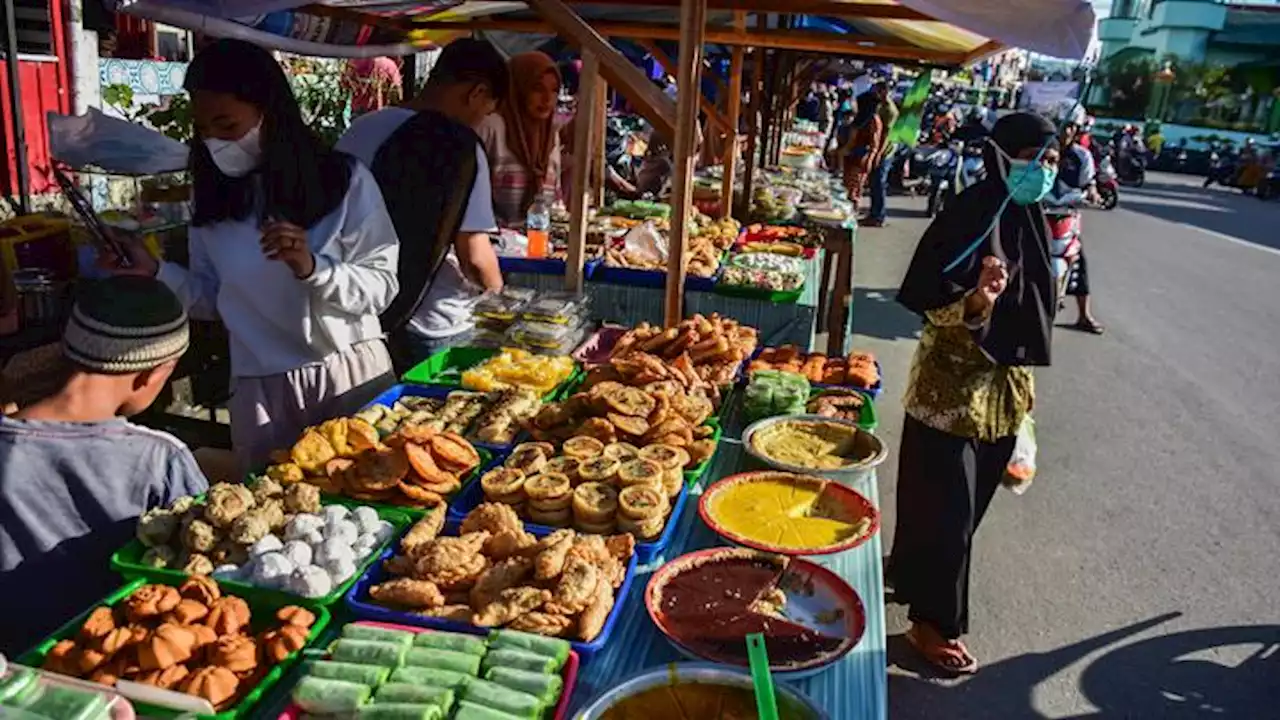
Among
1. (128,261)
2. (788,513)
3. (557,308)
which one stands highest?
(128,261)

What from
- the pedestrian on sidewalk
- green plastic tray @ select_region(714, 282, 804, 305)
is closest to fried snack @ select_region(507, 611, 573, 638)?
green plastic tray @ select_region(714, 282, 804, 305)

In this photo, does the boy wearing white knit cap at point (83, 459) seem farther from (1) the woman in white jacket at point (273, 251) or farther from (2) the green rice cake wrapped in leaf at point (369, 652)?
(2) the green rice cake wrapped in leaf at point (369, 652)

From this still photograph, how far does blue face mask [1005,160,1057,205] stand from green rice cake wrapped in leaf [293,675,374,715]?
2743 millimetres

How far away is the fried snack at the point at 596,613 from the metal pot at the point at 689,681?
134 millimetres

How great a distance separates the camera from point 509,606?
71.1 inches

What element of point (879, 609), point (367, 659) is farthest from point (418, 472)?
point (879, 609)

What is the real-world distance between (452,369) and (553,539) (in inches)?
64.2

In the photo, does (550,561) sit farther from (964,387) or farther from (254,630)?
(964,387)

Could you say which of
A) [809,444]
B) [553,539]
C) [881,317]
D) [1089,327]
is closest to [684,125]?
[809,444]

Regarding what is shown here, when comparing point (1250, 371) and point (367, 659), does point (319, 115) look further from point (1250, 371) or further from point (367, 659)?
point (1250, 371)

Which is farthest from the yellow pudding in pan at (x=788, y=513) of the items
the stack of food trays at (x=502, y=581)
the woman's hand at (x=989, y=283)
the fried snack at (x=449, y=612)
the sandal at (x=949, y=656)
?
the sandal at (x=949, y=656)

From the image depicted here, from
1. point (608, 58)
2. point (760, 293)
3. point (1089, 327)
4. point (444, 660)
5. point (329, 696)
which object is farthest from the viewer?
point (1089, 327)

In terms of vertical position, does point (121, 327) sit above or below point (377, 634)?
above

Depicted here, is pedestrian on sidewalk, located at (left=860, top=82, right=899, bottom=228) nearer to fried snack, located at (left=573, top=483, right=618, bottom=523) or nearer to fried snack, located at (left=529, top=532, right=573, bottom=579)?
fried snack, located at (left=573, top=483, right=618, bottom=523)
